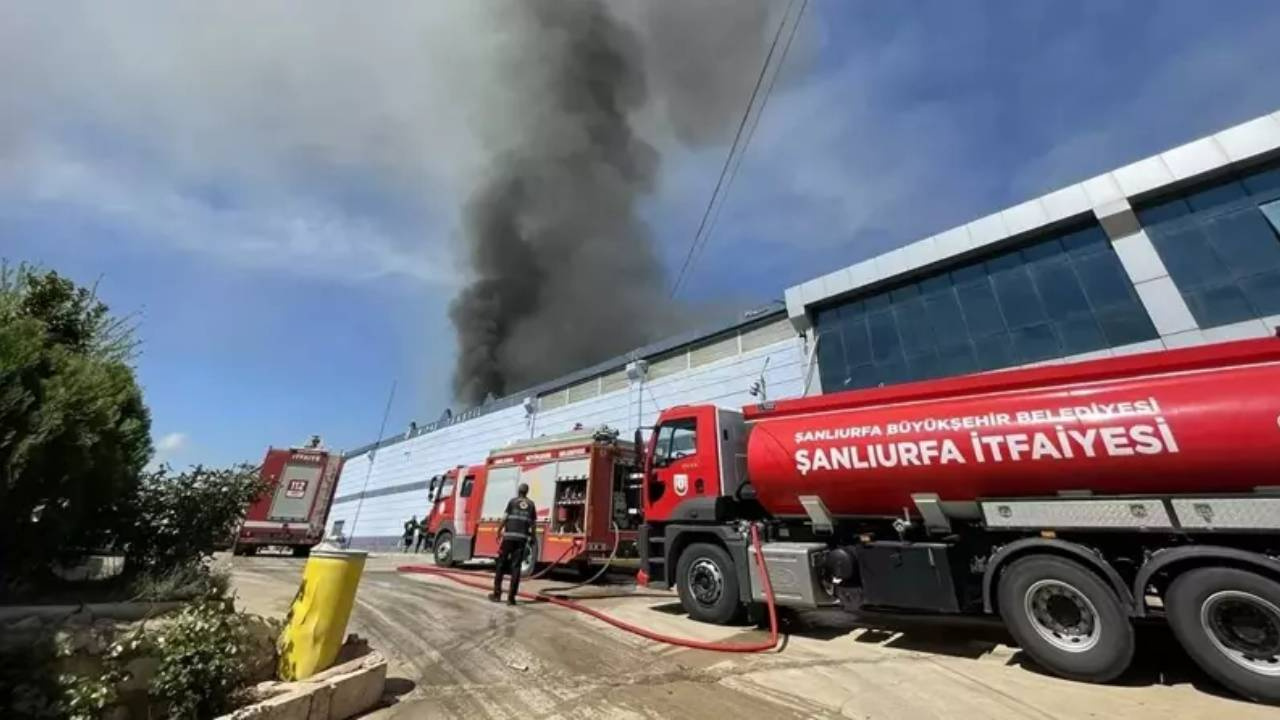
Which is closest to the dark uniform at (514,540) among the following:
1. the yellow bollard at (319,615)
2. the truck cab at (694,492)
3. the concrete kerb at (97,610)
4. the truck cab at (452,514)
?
the truck cab at (694,492)

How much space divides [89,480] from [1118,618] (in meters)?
8.64

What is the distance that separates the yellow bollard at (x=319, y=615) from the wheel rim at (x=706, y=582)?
464cm

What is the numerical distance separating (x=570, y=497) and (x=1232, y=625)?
32.5ft

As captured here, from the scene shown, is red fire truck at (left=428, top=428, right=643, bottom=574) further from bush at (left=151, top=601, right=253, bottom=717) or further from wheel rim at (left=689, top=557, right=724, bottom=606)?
bush at (left=151, top=601, right=253, bottom=717)

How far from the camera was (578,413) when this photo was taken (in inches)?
840

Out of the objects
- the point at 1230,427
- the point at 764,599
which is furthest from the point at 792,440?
the point at 1230,427

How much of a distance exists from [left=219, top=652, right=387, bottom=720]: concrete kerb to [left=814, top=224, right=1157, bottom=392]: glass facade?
41.2ft

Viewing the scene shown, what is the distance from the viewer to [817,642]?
253 inches

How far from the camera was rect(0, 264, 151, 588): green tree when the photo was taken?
377 cm

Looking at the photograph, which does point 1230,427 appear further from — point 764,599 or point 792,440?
point 764,599

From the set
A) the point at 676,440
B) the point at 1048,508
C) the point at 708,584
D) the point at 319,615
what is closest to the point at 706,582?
the point at 708,584

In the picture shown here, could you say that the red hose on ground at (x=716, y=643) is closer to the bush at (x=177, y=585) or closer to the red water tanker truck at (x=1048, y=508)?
the red water tanker truck at (x=1048, y=508)

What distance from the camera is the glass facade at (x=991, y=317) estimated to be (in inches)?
448

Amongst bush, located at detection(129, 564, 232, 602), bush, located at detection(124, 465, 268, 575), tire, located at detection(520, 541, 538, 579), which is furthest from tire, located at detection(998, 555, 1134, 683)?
tire, located at detection(520, 541, 538, 579)
